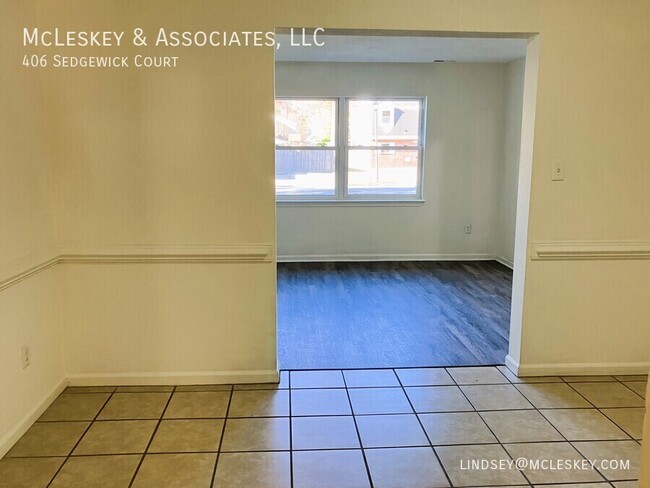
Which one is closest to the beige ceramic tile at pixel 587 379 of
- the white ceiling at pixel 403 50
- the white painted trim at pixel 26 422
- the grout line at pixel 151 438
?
the grout line at pixel 151 438

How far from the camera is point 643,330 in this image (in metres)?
3.06

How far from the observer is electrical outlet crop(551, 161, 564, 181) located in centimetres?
285

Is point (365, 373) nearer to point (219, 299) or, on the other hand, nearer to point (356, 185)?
point (219, 299)

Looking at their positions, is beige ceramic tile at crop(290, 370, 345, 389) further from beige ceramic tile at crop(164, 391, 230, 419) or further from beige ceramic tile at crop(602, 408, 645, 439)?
beige ceramic tile at crop(602, 408, 645, 439)

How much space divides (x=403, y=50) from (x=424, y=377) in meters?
3.52

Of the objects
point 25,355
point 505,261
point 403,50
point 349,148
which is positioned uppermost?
point 403,50

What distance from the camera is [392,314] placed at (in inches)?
165

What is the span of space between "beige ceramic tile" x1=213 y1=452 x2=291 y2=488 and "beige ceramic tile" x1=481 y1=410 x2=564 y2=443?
100cm

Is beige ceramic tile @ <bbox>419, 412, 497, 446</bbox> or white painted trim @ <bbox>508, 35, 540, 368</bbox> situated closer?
beige ceramic tile @ <bbox>419, 412, 497, 446</bbox>

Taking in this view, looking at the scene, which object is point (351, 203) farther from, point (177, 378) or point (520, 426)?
point (520, 426)

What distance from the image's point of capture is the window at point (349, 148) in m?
6.09

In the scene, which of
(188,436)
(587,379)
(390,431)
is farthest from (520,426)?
(188,436)

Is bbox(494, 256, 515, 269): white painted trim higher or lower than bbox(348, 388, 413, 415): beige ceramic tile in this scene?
higher

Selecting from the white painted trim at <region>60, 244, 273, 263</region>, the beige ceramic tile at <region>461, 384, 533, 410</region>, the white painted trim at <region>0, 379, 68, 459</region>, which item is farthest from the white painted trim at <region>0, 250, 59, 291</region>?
the beige ceramic tile at <region>461, 384, 533, 410</region>
